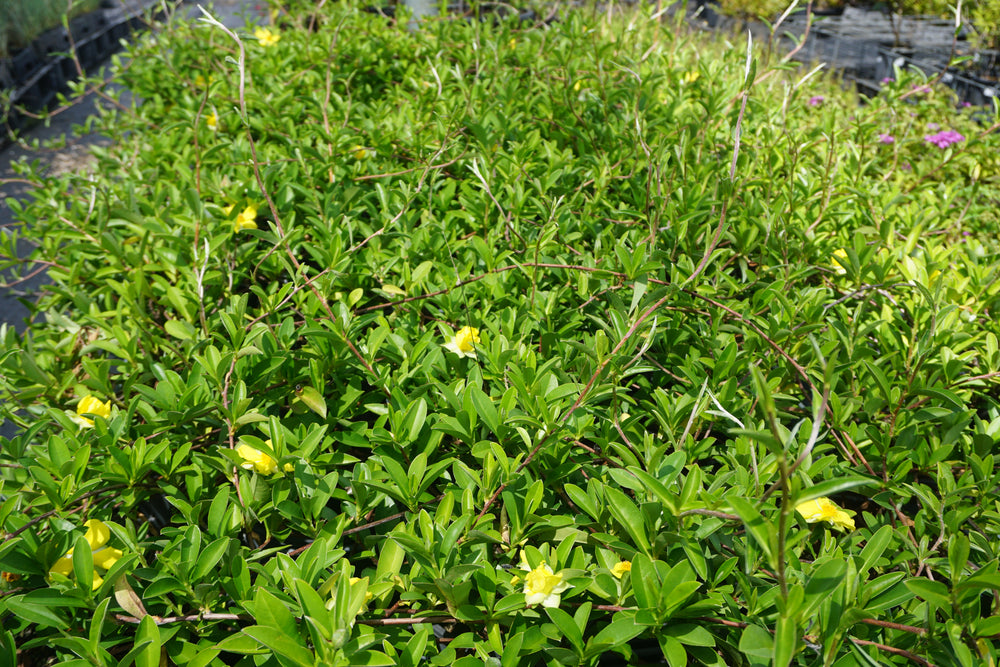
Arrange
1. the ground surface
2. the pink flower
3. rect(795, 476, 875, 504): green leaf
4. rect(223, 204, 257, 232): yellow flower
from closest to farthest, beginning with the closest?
rect(795, 476, 875, 504): green leaf < rect(223, 204, 257, 232): yellow flower < the ground surface < the pink flower

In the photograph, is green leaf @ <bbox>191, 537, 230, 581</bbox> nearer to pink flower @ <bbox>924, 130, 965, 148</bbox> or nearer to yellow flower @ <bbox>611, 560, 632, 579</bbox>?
yellow flower @ <bbox>611, 560, 632, 579</bbox>

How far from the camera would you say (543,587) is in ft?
2.81

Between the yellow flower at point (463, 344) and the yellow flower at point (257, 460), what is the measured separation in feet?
1.26

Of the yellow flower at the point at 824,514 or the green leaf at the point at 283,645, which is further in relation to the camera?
the yellow flower at the point at 824,514

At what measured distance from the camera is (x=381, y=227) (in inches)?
66.4

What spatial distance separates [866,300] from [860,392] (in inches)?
9.9

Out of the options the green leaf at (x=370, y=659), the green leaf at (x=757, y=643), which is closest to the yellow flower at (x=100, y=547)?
the green leaf at (x=370, y=659)

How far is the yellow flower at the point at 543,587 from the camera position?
33.1 inches

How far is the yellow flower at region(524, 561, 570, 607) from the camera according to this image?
2.76 ft

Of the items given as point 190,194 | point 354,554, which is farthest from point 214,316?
point 354,554

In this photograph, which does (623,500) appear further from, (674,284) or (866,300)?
(866,300)

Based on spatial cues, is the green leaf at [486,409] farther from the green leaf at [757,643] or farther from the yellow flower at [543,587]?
the green leaf at [757,643]

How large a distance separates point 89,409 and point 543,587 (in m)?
0.95

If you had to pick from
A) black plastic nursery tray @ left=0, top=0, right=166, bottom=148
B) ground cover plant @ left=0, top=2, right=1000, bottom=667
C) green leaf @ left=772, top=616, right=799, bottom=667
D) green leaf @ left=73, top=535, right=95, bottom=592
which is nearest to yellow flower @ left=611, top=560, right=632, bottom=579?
ground cover plant @ left=0, top=2, right=1000, bottom=667
